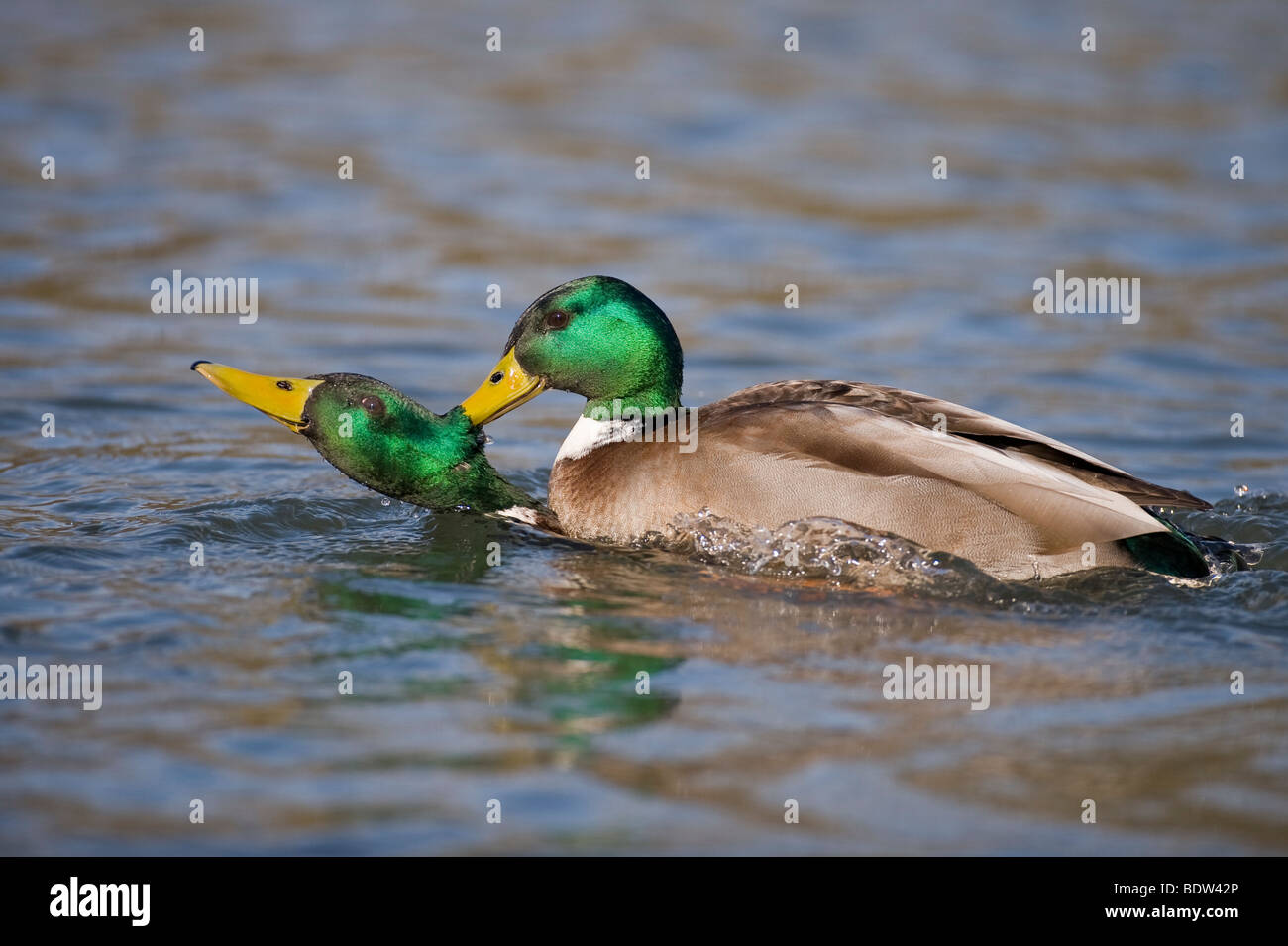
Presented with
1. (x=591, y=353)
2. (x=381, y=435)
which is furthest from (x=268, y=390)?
(x=591, y=353)

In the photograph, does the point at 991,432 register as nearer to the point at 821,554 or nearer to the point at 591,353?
the point at 821,554

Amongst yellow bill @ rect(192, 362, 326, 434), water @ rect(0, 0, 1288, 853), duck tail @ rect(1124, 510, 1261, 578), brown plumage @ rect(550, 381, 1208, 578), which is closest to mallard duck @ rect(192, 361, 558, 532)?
yellow bill @ rect(192, 362, 326, 434)

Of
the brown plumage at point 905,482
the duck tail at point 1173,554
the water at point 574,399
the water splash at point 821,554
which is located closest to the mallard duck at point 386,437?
the water at point 574,399

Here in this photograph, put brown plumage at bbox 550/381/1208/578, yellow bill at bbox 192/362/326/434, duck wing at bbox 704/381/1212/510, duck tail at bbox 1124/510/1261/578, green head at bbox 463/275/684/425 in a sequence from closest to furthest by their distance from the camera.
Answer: brown plumage at bbox 550/381/1208/578 → duck tail at bbox 1124/510/1261/578 → duck wing at bbox 704/381/1212/510 → yellow bill at bbox 192/362/326/434 → green head at bbox 463/275/684/425

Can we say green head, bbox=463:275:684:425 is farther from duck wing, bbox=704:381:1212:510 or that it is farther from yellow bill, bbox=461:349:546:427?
duck wing, bbox=704:381:1212:510

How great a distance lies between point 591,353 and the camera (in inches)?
284

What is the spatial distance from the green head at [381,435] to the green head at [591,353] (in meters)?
0.22

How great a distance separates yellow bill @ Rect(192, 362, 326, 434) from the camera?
6922 mm

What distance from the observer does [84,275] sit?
11.7m

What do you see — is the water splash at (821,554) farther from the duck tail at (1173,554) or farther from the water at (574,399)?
the duck tail at (1173,554)

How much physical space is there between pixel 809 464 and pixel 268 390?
7.69 feet

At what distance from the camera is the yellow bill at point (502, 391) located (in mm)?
7328

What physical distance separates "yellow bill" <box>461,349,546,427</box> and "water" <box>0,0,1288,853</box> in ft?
1.71

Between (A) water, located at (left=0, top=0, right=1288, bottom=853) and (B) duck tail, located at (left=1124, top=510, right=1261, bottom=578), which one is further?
(B) duck tail, located at (left=1124, top=510, right=1261, bottom=578)
